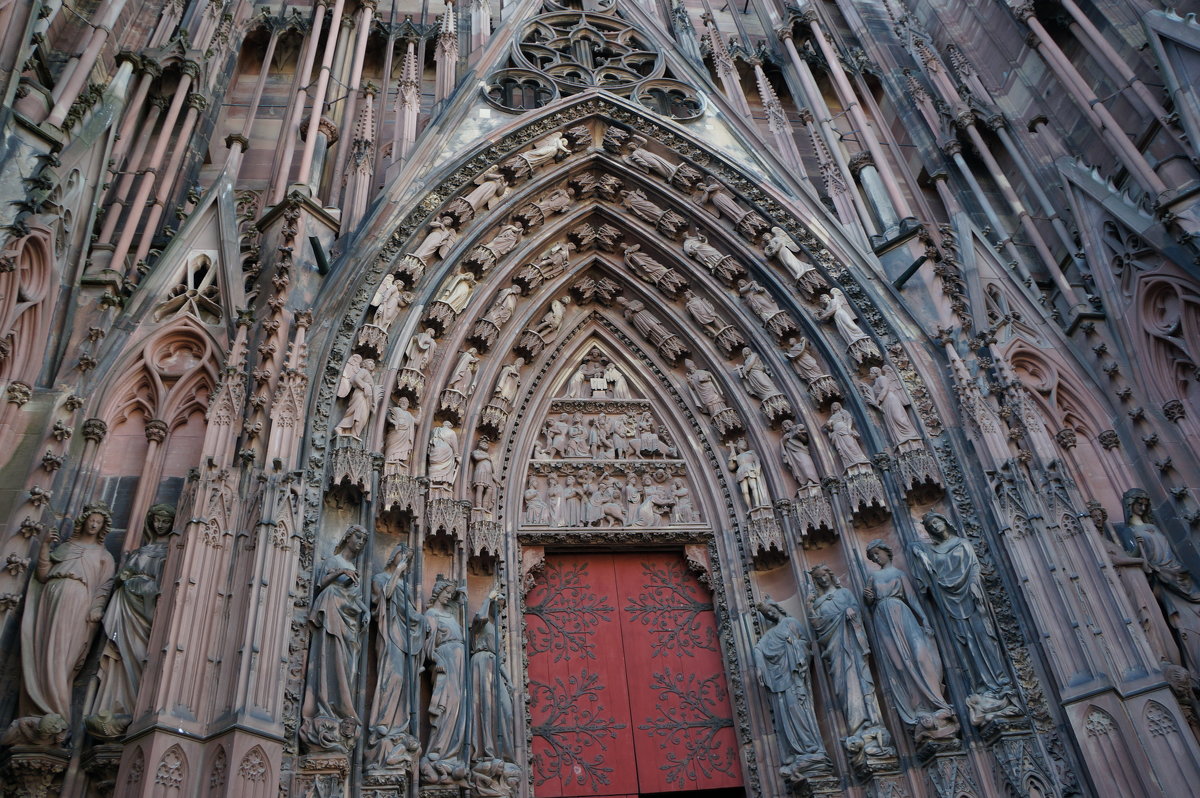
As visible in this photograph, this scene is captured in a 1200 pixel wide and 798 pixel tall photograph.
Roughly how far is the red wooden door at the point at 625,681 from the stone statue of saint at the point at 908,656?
168cm

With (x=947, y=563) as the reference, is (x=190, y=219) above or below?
above

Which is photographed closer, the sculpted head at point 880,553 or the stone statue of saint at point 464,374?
the sculpted head at point 880,553

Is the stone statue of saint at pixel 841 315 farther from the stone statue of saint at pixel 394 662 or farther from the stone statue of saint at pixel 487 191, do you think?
the stone statue of saint at pixel 394 662

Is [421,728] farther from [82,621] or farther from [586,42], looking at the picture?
[586,42]

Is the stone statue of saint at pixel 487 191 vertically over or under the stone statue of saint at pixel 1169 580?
over

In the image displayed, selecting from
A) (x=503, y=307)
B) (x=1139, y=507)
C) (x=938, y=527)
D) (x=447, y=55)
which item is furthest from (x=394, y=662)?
(x=447, y=55)

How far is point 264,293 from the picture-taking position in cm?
851

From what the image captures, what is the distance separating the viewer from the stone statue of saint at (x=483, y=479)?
9141 millimetres

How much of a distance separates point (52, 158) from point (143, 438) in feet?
7.93

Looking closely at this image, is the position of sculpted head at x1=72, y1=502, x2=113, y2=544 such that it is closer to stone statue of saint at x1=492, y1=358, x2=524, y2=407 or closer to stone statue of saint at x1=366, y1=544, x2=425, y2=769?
stone statue of saint at x1=366, y1=544, x2=425, y2=769

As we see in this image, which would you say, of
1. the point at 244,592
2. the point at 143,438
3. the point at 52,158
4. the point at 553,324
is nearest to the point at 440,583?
the point at 244,592

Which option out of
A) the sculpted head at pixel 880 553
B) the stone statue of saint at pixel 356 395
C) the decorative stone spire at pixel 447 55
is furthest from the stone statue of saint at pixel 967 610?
the decorative stone spire at pixel 447 55

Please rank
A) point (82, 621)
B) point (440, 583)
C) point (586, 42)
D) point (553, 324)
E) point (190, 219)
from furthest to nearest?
point (586, 42)
point (553, 324)
point (190, 219)
point (440, 583)
point (82, 621)

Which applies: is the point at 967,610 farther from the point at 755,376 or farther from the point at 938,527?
the point at 755,376
